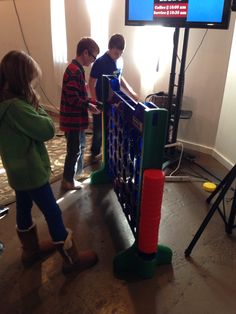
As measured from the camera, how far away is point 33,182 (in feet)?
4.30

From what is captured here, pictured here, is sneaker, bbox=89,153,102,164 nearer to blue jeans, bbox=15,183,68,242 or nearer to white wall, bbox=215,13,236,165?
white wall, bbox=215,13,236,165

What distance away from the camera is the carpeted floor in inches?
89.3

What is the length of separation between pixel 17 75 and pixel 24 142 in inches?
11.2

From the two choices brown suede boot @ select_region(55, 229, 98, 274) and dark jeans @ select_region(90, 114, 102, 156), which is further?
dark jeans @ select_region(90, 114, 102, 156)

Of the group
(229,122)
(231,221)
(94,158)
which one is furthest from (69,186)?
(229,122)

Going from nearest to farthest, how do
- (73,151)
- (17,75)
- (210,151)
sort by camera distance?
1. (17,75)
2. (73,151)
3. (210,151)

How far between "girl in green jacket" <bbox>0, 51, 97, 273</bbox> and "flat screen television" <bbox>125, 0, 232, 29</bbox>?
1701mm

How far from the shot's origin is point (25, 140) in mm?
1249

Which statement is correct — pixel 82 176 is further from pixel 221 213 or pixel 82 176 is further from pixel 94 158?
pixel 221 213

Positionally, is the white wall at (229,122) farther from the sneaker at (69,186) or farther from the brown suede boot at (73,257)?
the brown suede boot at (73,257)

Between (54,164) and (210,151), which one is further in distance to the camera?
(210,151)

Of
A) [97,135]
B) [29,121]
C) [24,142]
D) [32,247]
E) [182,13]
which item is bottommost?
[32,247]

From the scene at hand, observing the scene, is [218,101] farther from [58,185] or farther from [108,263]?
[108,263]

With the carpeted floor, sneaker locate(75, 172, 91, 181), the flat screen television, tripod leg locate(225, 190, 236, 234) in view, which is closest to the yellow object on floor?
tripod leg locate(225, 190, 236, 234)
